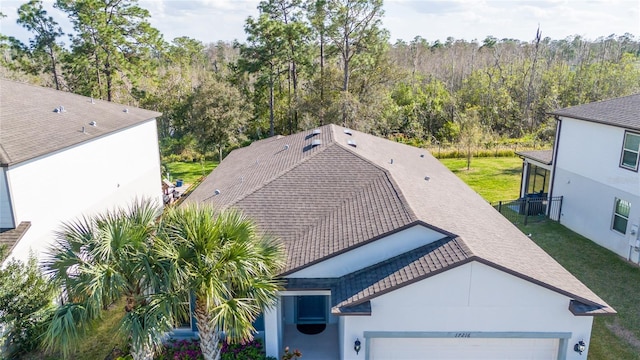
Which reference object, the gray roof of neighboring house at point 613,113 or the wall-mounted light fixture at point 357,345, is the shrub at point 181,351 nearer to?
the wall-mounted light fixture at point 357,345

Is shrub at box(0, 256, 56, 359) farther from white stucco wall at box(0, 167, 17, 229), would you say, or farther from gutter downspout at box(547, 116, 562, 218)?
gutter downspout at box(547, 116, 562, 218)

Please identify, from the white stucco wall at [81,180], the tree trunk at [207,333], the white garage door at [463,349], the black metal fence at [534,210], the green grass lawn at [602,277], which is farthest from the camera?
the black metal fence at [534,210]

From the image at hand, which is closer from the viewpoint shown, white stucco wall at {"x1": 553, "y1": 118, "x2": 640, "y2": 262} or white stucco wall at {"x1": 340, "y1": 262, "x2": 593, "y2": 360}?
white stucco wall at {"x1": 340, "y1": 262, "x2": 593, "y2": 360}

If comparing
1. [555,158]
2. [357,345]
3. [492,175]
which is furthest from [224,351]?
[492,175]

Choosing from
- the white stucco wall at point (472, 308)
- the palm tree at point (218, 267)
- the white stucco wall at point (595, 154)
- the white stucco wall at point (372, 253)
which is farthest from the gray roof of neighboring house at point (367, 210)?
the white stucco wall at point (595, 154)

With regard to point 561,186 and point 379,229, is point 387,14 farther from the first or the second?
point 379,229

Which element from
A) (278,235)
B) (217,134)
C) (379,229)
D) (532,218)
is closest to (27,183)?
(278,235)

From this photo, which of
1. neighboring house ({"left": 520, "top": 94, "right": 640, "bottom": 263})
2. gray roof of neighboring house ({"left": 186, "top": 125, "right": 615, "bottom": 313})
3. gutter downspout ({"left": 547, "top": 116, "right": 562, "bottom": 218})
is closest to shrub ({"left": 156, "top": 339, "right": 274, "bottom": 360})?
gray roof of neighboring house ({"left": 186, "top": 125, "right": 615, "bottom": 313})
